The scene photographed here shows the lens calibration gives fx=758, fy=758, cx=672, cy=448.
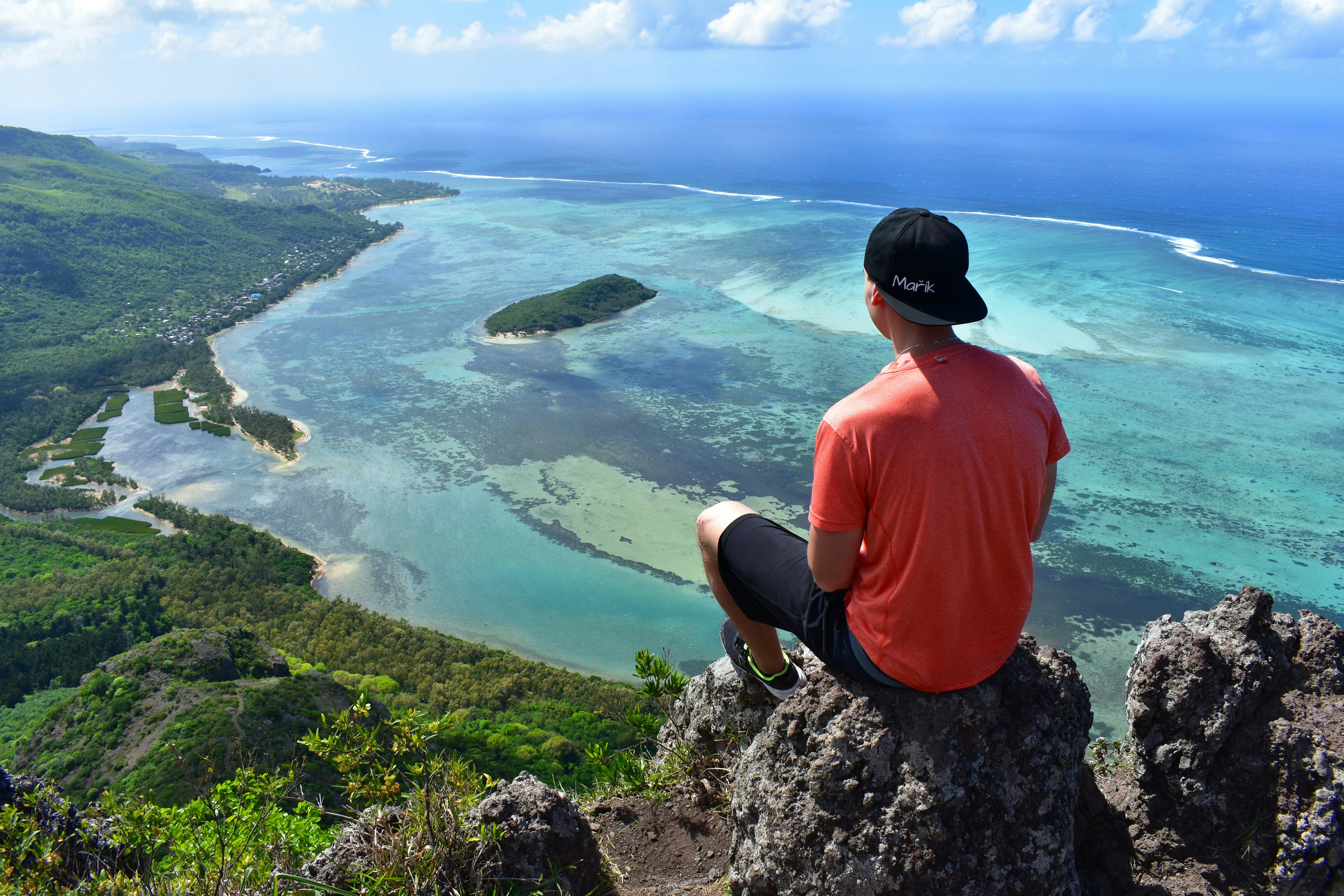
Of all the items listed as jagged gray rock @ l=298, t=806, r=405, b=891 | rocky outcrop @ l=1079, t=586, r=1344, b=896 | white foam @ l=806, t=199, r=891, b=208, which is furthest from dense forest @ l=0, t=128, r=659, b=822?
white foam @ l=806, t=199, r=891, b=208

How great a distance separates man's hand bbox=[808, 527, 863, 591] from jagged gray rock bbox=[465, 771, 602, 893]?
1.33 m

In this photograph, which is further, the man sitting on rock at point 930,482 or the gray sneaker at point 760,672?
the gray sneaker at point 760,672

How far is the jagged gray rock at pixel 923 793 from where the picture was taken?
2303mm

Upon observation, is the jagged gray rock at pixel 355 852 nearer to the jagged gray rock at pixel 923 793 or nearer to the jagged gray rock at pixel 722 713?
the jagged gray rock at pixel 923 793

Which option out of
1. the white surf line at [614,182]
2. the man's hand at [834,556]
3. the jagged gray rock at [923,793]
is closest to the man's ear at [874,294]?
the man's hand at [834,556]

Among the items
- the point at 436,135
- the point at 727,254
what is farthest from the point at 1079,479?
the point at 436,135

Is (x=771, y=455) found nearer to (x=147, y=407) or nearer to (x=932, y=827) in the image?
(x=932, y=827)

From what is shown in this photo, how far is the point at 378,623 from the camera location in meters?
18.9

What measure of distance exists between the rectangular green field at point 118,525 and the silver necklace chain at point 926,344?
91.3 feet

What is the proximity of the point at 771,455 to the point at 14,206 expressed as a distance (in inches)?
2677

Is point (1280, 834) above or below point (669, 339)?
above

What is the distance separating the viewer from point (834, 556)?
221 centimetres

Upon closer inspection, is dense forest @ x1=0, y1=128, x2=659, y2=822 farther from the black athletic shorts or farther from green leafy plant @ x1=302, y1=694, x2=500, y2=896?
the black athletic shorts

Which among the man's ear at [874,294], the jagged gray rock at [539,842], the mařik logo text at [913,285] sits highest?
the mařik logo text at [913,285]
